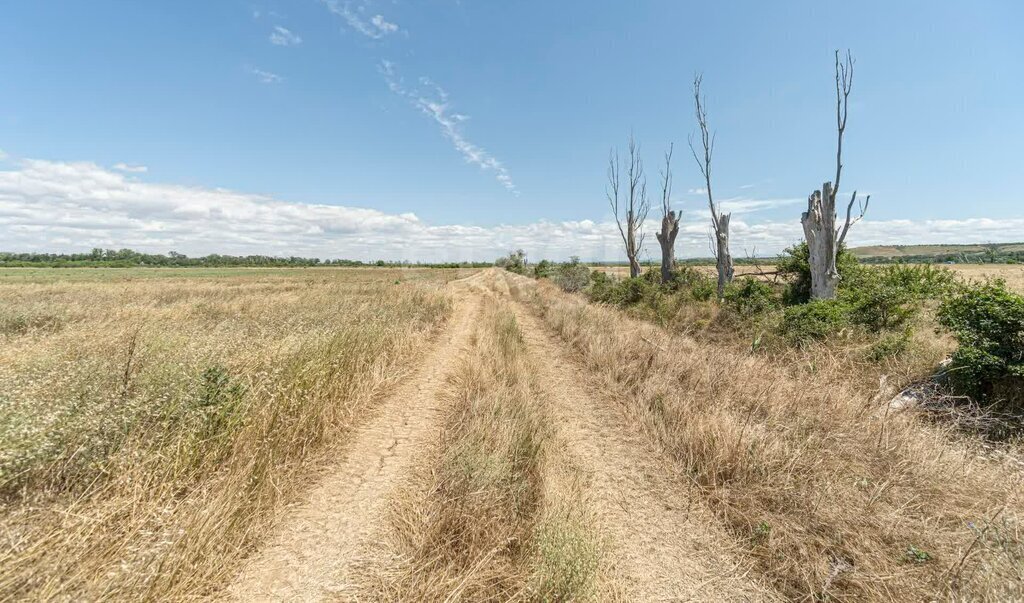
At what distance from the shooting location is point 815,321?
8344mm

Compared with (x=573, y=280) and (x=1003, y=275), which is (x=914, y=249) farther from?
(x=573, y=280)

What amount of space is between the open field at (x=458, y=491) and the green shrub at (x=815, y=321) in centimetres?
307

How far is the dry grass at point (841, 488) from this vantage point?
238 cm

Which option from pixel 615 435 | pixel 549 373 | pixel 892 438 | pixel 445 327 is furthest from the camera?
pixel 445 327

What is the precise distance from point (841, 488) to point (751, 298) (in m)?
10.4

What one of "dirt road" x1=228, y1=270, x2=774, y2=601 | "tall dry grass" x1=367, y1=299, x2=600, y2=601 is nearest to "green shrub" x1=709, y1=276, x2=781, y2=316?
"dirt road" x1=228, y1=270, x2=774, y2=601

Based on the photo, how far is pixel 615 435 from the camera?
16.1ft

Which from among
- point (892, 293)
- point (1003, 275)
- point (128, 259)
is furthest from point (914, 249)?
point (128, 259)

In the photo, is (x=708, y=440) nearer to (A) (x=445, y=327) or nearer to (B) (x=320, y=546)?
(B) (x=320, y=546)

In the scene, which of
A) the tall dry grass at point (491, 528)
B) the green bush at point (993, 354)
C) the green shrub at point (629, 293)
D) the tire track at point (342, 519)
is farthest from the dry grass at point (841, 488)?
the green shrub at point (629, 293)

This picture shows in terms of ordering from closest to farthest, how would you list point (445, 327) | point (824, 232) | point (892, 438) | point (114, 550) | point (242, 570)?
point (114, 550), point (242, 570), point (892, 438), point (824, 232), point (445, 327)

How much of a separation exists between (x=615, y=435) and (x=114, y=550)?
4.95 m

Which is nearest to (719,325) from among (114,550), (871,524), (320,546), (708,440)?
(708,440)

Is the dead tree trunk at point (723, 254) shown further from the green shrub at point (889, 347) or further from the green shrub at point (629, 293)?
the green shrub at point (889, 347)
